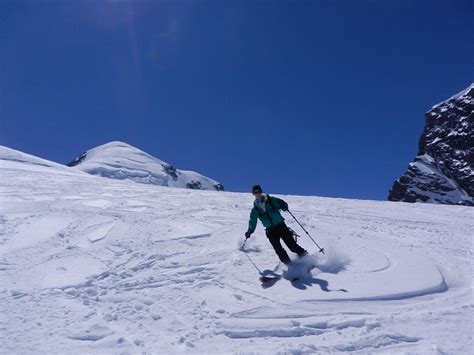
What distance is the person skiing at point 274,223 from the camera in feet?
21.1

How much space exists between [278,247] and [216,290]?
5.64 ft

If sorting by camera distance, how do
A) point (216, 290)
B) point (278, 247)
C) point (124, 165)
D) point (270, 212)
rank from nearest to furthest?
point (216, 290) → point (278, 247) → point (270, 212) → point (124, 165)

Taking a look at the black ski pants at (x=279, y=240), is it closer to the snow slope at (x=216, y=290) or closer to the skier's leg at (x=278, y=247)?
the skier's leg at (x=278, y=247)

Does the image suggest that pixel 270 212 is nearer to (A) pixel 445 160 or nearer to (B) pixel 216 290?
(B) pixel 216 290

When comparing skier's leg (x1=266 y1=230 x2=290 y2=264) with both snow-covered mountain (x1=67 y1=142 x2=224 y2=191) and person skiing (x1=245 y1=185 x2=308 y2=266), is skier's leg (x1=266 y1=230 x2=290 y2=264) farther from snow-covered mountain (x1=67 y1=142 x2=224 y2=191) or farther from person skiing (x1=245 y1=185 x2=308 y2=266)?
snow-covered mountain (x1=67 y1=142 x2=224 y2=191)

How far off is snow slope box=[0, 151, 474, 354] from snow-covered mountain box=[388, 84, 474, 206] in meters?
159

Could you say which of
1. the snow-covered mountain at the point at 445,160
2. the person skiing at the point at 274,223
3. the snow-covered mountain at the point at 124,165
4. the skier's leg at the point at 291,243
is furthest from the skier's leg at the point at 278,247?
the snow-covered mountain at the point at 445,160

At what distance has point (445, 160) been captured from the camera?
164 meters

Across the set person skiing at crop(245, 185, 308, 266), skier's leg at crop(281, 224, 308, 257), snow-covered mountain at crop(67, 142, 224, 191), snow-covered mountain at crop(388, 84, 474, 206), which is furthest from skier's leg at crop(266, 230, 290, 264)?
snow-covered mountain at crop(388, 84, 474, 206)

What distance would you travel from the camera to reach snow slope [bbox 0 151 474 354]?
392cm

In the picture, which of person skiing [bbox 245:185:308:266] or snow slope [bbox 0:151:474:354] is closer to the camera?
snow slope [bbox 0:151:474:354]

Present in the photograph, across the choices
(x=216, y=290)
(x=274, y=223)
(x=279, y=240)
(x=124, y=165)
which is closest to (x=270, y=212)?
(x=274, y=223)

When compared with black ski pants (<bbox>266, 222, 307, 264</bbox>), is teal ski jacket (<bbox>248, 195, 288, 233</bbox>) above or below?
above

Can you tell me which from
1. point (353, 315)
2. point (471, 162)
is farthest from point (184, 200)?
point (471, 162)
